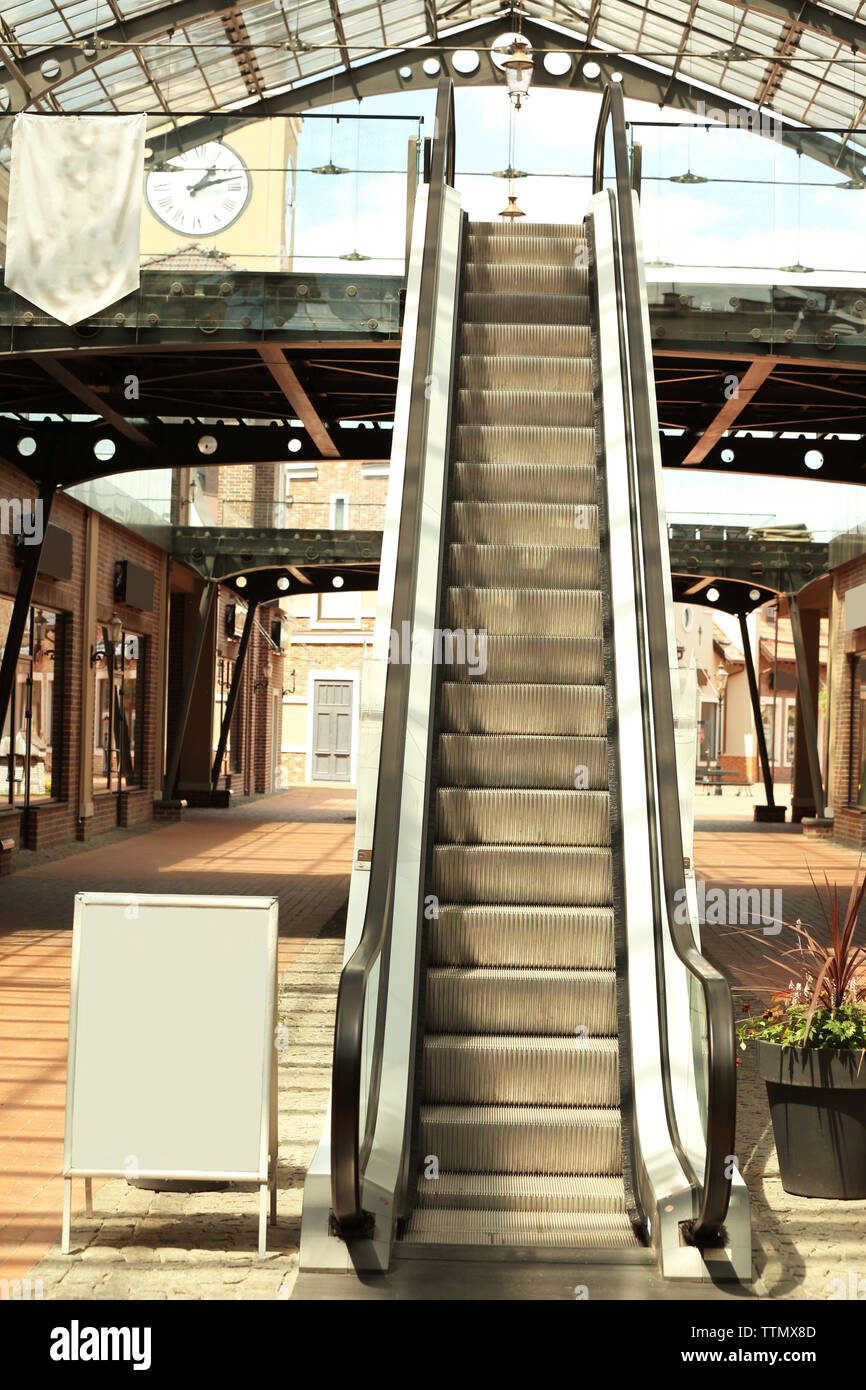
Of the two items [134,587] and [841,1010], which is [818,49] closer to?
Result: [134,587]

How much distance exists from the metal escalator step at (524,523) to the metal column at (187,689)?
528 inches

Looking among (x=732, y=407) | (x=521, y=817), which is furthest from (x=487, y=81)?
(x=521, y=817)

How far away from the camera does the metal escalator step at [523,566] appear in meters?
6.31

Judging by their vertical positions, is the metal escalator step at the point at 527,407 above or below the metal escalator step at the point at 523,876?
above

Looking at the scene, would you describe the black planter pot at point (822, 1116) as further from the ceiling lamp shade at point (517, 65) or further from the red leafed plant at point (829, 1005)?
the ceiling lamp shade at point (517, 65)

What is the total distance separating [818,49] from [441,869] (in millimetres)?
19607

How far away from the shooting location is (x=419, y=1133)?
446cm

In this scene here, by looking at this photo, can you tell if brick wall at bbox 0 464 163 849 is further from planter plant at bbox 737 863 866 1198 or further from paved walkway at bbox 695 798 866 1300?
planter plant at bbox 737 863 866 1198

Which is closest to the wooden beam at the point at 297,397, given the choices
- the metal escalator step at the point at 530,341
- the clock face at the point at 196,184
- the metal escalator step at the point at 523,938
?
the clock face at the point at 196,184

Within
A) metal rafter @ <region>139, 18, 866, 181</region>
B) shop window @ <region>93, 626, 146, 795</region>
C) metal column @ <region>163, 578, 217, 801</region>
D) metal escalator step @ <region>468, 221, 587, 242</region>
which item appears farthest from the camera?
metal rafter @ <region>139, 18, 866, 181</region>

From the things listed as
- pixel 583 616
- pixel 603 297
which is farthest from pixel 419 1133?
pixel 603 297

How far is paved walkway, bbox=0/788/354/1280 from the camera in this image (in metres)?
4.79

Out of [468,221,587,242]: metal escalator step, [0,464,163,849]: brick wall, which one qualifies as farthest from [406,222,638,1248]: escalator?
[0,464,163,849]: brick wall

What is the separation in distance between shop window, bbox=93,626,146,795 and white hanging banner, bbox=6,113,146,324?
8156 mm
